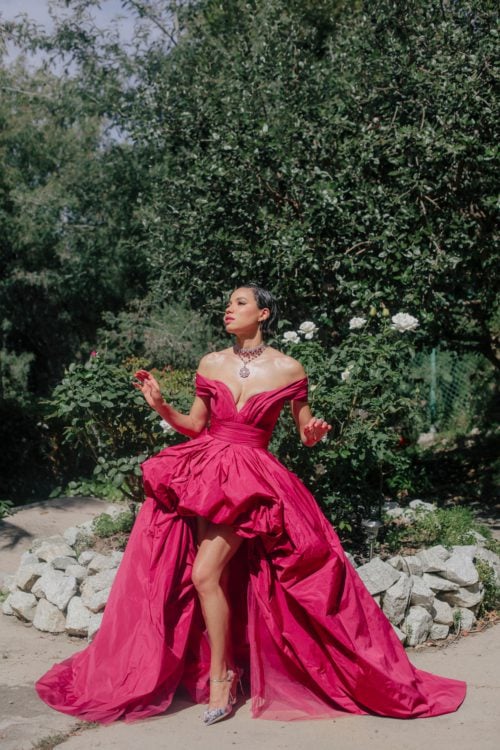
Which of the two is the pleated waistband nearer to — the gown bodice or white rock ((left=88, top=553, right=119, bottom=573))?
the gown bodice

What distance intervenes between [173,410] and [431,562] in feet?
5.74

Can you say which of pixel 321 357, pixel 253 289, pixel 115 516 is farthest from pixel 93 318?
pixel 253 289

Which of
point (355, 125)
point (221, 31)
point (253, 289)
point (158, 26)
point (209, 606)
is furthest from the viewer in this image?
point (158, 26)

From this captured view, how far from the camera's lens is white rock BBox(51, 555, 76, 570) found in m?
4.92

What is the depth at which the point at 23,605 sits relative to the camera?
15.1 ft

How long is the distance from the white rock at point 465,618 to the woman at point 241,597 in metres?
0.81

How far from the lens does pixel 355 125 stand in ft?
21.5

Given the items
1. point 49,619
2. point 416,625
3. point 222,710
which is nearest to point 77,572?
point 49,619

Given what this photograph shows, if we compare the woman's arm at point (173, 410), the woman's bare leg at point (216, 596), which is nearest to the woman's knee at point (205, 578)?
the woman's bare leg at point (216, 596)

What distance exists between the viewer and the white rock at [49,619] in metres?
4.45

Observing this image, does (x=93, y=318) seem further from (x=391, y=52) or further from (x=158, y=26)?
(x=391, y=52)

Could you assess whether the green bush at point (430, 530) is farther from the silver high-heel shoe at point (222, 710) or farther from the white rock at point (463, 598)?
the silver high-heel shoe at point (222, 710)

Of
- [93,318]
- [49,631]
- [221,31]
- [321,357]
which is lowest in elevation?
[49,631]

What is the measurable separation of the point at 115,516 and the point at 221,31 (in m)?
5.77
